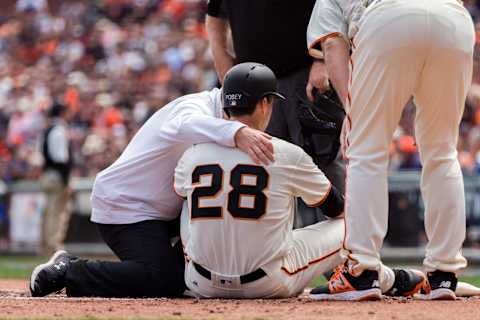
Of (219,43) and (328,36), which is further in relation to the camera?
(219,43)

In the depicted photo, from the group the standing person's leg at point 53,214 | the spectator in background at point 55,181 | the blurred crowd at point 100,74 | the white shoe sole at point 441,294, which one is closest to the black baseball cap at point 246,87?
the white shoe sole at point 441,294

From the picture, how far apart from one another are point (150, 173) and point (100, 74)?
50.9ft

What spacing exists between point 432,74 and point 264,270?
4.27ft

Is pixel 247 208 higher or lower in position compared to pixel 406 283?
higher

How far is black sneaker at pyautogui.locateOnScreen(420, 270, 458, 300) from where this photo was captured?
5312 mm

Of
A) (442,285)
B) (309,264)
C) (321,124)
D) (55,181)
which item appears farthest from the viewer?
(55,181)

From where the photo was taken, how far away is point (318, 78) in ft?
20.5

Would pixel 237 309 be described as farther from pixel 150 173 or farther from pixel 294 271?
pixel 150 173

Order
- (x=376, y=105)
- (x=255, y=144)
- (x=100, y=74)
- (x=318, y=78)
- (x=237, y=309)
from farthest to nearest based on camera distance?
(x=100, y=74) → (x=318, y=78) → (x=255, y=144) → (x=376, y=105) → (x=237, y=309)

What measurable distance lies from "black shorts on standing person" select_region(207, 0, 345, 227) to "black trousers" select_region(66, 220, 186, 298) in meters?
1.16

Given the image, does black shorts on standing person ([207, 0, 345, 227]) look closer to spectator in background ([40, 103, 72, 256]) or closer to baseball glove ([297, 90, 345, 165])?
baseball glove ([297, 90, 345, 165])

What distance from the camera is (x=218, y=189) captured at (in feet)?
17.3

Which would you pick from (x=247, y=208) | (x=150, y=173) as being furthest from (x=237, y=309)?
(x=150, y=173)

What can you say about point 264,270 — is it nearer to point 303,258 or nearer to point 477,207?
point 303,258
